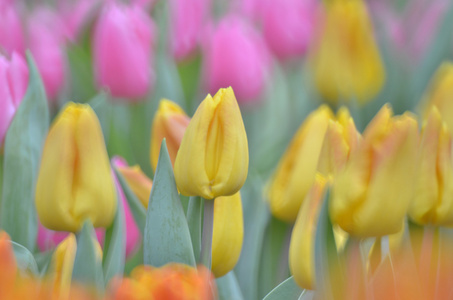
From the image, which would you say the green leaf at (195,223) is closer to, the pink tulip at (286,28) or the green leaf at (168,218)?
the green leaf at (168,218)

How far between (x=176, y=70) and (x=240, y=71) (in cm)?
11

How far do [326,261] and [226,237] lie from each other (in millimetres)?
77

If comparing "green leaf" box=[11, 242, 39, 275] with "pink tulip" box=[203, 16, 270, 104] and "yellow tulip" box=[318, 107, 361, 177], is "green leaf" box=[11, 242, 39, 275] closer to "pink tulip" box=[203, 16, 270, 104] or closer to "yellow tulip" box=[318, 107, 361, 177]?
"yellow tulip" box=[318, 107, 361, 177]

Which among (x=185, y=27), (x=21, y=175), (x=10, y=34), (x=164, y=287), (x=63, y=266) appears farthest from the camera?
(x=185, y=27)

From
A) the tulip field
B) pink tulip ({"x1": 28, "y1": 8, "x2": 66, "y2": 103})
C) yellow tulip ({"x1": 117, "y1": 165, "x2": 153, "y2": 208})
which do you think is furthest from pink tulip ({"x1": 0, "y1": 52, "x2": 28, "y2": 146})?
pink tulip ({"x1": 28, "y1": 8, "x2": 66, "y2": 103})

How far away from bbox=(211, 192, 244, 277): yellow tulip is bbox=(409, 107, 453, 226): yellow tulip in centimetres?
11

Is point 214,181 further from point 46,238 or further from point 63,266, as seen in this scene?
point 46,238

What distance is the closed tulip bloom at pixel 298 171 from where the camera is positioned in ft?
1.59

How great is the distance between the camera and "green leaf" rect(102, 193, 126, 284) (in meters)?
0.43

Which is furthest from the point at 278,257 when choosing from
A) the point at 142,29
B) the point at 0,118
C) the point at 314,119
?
the point at 142,29

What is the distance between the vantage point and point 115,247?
0.44 metres

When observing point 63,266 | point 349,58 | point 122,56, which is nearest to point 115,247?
point 63,266

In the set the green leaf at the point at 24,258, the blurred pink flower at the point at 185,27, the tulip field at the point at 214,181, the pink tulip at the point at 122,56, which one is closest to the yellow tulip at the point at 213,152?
the tulip field at the point at 214,181

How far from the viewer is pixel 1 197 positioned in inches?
20.7
